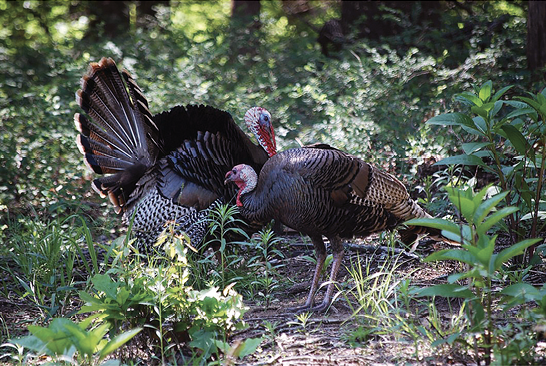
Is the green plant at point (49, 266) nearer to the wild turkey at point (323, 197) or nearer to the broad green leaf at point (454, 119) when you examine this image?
the wild turkey at point (323, 197)

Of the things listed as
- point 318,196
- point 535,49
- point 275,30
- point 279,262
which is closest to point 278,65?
point 275,30

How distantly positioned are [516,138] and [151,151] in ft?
9.40

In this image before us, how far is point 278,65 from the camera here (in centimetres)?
937

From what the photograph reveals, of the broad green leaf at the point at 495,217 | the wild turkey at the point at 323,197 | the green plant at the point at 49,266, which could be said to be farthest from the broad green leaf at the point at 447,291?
the green plant at the point at 49,266

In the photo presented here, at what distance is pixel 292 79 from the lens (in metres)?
8.80

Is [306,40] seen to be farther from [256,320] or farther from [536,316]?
[536,316]

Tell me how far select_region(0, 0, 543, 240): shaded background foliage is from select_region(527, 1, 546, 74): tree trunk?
0.15m

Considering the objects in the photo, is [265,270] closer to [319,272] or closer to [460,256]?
[319,272]

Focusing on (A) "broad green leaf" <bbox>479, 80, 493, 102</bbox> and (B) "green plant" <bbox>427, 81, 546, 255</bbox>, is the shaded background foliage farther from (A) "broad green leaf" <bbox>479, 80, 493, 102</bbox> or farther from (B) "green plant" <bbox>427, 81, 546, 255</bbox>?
(A) "broad green leaf" <bbox>479, 80, 493, 102</bbox>

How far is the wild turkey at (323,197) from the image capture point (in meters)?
3.66

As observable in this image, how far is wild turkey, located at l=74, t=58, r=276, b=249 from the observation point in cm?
467

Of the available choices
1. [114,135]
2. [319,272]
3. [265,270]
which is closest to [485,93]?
[319,272]

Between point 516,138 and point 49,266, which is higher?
point 516,138

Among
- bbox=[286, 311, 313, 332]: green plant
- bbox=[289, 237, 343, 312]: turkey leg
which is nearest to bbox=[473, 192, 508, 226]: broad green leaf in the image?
bbox=[286, 311, 313, 332]: green plant
